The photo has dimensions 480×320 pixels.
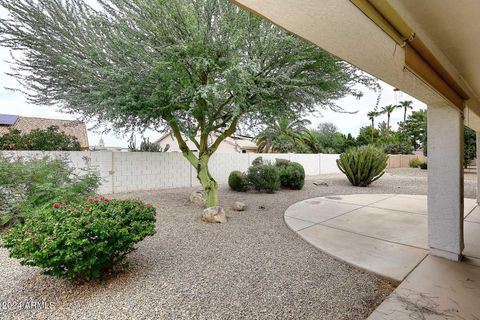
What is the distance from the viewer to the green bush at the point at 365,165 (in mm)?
10266

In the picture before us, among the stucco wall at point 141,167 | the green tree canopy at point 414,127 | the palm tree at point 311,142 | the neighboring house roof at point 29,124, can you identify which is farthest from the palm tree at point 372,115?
the neighboring house roof at point 29,124

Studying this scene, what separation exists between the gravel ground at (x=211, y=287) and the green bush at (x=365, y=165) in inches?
305

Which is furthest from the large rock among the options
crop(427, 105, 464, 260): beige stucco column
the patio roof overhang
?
the patio roof overhang

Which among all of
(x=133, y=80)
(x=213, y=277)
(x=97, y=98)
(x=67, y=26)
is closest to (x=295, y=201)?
(x=213, y=277)

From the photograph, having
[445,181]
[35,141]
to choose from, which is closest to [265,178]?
[445,181]

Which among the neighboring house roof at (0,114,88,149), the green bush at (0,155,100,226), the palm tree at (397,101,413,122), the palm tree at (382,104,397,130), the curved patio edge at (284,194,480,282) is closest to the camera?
the curved patio edge at (284,194,480,282)

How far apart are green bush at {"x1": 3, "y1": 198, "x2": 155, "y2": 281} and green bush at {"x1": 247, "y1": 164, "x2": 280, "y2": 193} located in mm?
6194

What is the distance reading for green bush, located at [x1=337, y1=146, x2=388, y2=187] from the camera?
10266 millimetres

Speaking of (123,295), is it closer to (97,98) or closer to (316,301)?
(316,301)

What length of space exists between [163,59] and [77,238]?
3.58 metres

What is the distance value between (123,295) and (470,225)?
6236mm

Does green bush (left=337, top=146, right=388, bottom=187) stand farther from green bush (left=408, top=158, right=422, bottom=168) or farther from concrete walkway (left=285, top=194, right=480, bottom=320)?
green bush (left=408, top=158, right=422, bottom=168)

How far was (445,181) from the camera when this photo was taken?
127 inches

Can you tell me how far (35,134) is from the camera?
7.35 meters
